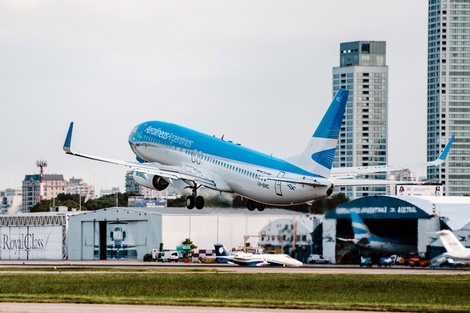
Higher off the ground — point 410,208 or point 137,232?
point 410,208

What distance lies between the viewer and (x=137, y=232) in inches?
7141

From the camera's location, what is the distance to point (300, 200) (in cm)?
10119

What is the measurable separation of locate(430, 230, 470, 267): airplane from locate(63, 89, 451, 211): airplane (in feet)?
74.3

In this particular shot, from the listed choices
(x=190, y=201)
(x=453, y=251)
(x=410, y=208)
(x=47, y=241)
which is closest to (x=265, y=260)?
(x=410, y=208)

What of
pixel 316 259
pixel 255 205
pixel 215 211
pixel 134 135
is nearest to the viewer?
pixel 255 205

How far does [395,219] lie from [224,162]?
162 feet

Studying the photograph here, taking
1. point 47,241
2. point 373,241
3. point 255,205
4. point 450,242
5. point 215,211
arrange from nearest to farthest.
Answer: point 255,205 < point 215,211 < point 450,242 < point 373,241 < point 47,241

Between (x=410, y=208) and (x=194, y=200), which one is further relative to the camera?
(x=410, y=208)

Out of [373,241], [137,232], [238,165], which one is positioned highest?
[238,165]

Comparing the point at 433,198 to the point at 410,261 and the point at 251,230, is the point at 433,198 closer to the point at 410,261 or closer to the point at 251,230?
the point at 410,261

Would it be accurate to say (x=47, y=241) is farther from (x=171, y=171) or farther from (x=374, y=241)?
(x=171, y=171)

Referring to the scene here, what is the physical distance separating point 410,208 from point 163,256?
3779 centimetres

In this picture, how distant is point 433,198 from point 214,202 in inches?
1443

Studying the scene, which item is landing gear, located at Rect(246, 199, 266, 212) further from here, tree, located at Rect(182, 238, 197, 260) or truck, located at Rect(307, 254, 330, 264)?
tree, located at Rect(182, 238, 197, 260)
